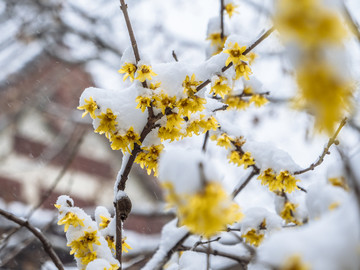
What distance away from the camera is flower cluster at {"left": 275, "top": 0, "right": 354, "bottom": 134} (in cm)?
58

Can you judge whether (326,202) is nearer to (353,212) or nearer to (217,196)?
(353,212)

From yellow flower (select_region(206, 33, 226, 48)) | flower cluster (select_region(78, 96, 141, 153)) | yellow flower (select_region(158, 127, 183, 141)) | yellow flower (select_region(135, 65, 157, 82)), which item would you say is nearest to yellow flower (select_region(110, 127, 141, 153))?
flower cluster (select_region(78, 96, 141, 153))

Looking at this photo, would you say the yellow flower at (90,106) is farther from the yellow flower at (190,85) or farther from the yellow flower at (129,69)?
the yellow flower at (190,85)

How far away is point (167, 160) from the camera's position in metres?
0.91

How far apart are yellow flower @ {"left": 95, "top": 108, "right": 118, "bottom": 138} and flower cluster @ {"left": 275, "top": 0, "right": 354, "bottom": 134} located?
3.74 ft

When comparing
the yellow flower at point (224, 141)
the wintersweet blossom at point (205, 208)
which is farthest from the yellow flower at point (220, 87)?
the wintersweet blossom at point (205, 208)

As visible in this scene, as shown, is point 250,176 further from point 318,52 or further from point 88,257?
Result: point 318,52

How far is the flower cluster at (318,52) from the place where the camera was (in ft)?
1.89

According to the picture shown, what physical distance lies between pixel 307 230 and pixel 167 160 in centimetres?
36

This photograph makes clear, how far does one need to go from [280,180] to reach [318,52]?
4.50ft

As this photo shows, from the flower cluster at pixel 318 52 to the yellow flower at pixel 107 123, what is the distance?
114cm

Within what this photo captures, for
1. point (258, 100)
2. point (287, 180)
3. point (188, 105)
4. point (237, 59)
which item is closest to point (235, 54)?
point (237, 59)

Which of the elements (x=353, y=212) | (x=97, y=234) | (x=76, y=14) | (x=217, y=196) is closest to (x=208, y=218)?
(x=217, y=196)

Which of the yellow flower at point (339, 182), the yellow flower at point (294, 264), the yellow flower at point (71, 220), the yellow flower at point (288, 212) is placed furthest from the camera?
the yellow flower at point (288, 212)
